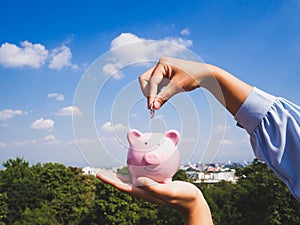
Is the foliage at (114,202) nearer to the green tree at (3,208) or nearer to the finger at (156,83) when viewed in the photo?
the green tree at (3,208)

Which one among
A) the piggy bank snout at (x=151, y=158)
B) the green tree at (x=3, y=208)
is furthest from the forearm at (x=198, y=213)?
the green tree at (x=3, y=208)

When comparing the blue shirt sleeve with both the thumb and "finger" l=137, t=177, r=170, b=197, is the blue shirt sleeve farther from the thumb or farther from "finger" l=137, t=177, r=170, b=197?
"finger" l=137, t=177, r=170, b=197

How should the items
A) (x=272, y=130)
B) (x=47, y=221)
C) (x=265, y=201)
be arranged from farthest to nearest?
(x=47, y=221) < (x=265, y=201) < (x=272, y=130)

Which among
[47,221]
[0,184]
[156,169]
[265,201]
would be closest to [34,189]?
[0,184]

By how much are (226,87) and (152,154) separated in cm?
64

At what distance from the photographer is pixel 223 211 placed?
1018 inches

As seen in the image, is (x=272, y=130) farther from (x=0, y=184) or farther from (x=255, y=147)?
(x=0, y=184)

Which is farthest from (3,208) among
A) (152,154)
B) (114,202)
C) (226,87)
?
(226,87)

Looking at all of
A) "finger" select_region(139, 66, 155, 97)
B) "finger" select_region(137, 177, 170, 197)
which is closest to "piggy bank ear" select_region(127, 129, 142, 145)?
"finger" select_region(137, 177, 170, 197)

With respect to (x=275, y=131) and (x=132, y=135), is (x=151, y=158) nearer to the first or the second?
(x=132, y=135)

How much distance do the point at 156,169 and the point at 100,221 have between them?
26.5m

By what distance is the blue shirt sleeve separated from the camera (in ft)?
5.55

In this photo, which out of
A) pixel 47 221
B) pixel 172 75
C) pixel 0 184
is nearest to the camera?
pixel 172 75

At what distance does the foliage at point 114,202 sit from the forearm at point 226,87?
2211 cm
